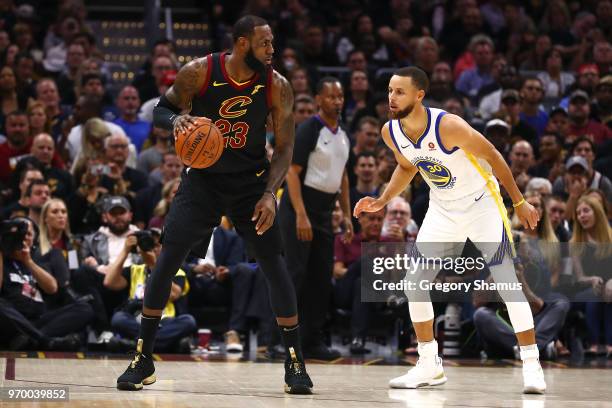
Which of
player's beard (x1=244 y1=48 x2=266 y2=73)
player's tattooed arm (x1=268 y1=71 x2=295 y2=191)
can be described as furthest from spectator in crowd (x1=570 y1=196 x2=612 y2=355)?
player's beard (x1=244 y1=48 x2=266 y2=73)

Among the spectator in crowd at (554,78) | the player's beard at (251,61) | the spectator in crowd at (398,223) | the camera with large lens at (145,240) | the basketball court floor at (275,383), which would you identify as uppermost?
the spectator in crowd at (554,78)

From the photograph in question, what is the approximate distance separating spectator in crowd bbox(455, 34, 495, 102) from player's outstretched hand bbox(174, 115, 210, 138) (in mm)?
8594

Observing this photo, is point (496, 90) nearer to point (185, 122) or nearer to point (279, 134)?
point (279, 134)

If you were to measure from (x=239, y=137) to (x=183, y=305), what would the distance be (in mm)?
3678

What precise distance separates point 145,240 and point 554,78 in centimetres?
730

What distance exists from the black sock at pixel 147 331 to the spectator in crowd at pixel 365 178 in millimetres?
4641

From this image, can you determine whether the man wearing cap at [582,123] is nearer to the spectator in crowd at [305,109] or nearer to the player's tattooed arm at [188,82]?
the spectator in crowd at [305,109]

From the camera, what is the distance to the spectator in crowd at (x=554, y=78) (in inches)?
540

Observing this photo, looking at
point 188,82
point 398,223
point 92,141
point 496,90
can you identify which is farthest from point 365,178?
point 188,82

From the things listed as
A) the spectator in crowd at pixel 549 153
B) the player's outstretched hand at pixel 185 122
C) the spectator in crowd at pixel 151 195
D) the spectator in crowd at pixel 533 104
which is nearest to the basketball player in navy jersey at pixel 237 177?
the player's outstretched hand at pixel 185 122

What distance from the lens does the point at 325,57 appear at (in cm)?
1435

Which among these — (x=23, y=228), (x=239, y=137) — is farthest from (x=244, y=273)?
(x=239, y=137)

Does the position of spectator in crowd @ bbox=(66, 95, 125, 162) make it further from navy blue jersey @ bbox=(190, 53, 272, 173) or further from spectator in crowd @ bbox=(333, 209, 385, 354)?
navy blue jersey @ bbox=(190, 53, 272, 173)

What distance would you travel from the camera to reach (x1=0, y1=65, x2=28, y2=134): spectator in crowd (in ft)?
37.7
